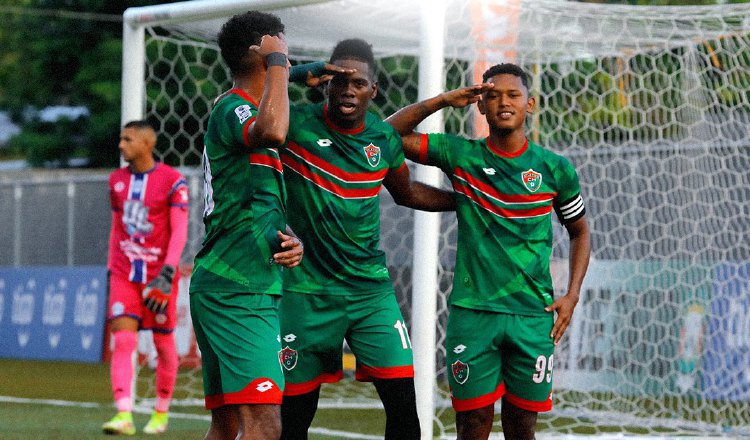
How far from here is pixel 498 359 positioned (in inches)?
213

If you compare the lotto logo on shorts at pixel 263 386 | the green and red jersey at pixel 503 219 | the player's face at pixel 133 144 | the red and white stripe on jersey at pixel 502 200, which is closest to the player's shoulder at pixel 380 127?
the green and red jersey at pixel 503 219

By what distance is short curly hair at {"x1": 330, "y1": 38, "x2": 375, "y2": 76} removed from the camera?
17.1ft

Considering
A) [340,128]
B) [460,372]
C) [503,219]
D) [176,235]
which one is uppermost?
[340,128]

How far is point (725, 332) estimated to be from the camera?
1019cm

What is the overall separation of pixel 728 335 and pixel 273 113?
6747 mm

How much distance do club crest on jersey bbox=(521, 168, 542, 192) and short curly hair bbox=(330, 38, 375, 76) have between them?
78cm

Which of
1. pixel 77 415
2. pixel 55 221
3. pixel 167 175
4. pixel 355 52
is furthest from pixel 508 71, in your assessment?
pixel 55 221

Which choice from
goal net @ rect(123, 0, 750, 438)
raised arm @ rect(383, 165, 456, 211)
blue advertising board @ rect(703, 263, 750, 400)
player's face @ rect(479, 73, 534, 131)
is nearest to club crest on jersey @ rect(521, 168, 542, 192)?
player's face @ rect(479, 73, 534, 131)

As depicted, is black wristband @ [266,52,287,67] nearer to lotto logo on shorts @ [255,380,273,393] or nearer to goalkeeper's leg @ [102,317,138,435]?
lotto logo on shorts @ [255,380,273,393]

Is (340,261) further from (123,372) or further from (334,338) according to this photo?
(123,372)

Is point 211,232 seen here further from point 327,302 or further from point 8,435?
point 8,435

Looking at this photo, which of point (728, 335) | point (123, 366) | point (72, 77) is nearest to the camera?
point (123, 366)

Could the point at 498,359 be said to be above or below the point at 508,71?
below

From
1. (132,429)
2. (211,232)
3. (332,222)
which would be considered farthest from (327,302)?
(132,429)
